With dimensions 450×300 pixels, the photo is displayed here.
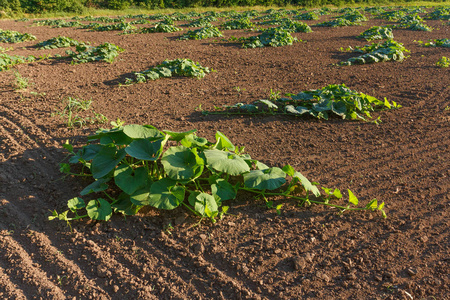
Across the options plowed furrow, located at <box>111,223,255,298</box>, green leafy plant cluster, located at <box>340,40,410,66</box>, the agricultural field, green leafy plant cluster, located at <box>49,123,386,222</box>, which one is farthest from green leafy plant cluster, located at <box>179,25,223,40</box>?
plowed furrow, located at <box>111,223,255,298</box>

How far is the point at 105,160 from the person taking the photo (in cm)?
286

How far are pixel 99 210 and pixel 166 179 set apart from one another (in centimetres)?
61

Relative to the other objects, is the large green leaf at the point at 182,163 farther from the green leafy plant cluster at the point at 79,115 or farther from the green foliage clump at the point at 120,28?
the green foliage clump at the point at 120,28

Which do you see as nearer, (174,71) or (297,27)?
(174,71)

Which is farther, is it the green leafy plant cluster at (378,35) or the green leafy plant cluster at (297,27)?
the green leafy plant cluster at (297,27)

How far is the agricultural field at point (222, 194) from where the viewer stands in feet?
7.32

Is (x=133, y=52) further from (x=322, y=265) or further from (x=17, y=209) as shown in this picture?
(x=322, y=265)

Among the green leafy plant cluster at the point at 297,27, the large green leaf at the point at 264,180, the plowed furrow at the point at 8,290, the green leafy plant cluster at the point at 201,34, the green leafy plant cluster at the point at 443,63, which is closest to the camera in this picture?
the plowed furrow at the point at 8,290

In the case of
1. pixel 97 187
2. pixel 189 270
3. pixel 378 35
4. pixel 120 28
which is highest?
pixel 378 35

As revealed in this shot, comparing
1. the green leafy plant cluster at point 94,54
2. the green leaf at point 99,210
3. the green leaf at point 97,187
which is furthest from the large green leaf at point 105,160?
the green leafy plant cluster at point 94,54

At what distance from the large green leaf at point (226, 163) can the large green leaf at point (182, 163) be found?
0.35 ft

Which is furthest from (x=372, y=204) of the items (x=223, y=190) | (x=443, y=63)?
(x=443, y=63)

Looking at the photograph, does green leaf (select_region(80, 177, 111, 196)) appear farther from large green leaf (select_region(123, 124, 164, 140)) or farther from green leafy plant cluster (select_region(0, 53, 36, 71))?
green leafy plant cluster (select_region(0, 53, 36, 71))

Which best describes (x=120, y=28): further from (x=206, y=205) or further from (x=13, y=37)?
(x=206, y=205)
